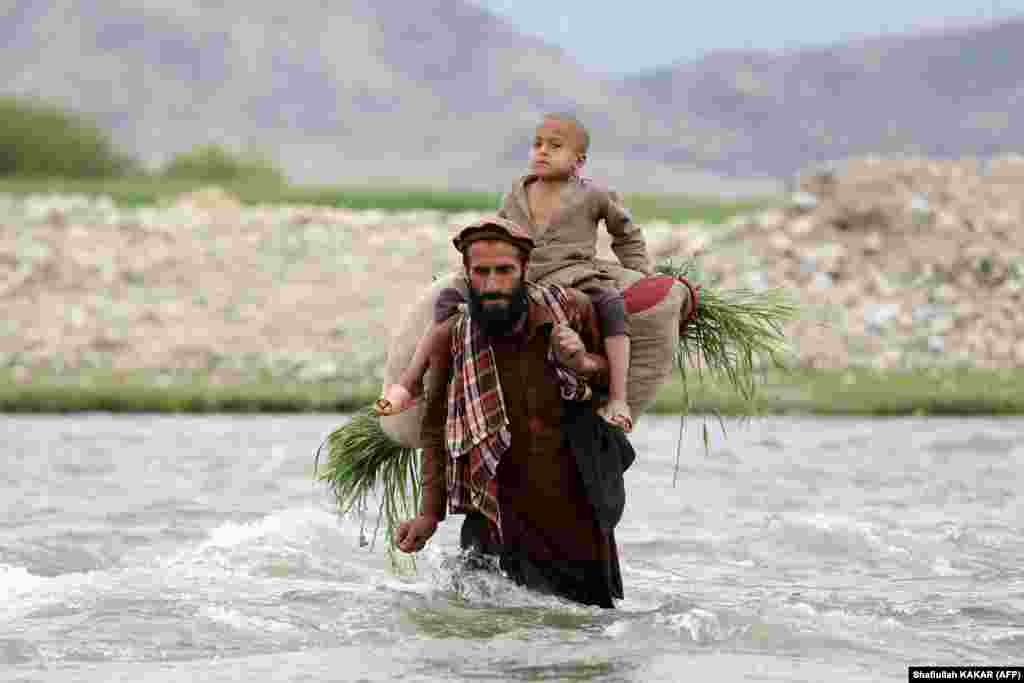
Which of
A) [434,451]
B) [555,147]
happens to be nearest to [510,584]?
[434,451]

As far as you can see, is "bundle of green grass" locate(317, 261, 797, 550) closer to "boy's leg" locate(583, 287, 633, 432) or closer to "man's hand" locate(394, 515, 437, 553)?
"boy's leg" locate(583, 287, 633, 432)

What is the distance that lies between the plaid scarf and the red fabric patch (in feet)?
1.49

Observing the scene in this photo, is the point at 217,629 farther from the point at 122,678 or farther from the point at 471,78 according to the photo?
the point at 471,78

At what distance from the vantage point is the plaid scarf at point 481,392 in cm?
757

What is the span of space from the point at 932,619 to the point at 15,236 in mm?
23277

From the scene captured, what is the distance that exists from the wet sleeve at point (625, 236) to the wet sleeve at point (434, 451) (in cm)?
90

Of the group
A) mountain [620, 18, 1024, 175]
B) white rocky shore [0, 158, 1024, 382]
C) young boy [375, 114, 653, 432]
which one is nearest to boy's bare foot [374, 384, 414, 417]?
young boy [375, 114, 653, 432]

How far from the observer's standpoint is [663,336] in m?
8.06

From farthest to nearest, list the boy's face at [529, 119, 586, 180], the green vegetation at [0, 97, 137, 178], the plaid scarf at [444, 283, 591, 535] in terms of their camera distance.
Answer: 1. the green vegetation at [0, 97, 137, 178]
2. the boy's face at [529, 119, 586, 180]
3. the plaid scarf at [444, 283, 591, 535]

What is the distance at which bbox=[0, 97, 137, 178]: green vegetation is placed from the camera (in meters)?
62.9

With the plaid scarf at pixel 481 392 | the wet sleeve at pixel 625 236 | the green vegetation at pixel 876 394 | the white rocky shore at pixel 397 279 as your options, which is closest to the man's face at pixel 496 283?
the plaid scarf at pixel 481 392

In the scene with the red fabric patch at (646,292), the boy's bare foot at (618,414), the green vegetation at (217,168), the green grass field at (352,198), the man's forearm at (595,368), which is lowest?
the boy's bare foot at (618,414)

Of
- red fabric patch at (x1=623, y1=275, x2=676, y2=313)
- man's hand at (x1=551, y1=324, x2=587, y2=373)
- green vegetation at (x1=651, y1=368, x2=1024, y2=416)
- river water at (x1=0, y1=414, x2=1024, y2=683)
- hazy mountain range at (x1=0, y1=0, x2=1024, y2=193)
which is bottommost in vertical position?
river water at (x1=0, y1=414, x2=1024, y2=683)

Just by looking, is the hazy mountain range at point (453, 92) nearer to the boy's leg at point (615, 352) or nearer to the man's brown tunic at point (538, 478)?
the man's brown tunic at point (538, 478)
